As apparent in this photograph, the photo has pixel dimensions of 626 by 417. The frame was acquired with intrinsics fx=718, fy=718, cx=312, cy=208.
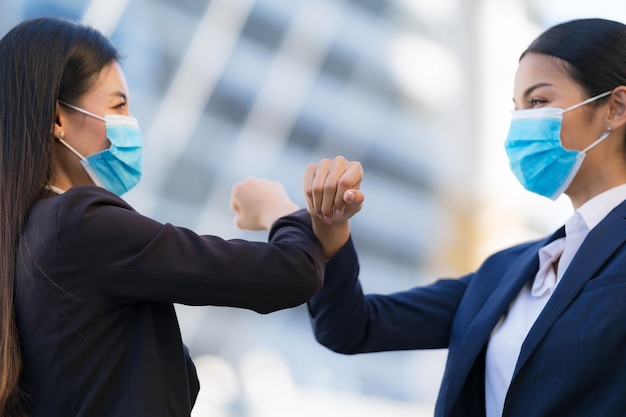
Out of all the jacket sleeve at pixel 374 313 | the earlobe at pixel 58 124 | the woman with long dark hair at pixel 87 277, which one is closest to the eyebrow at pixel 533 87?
the jacket sleeve at pixel 374 313

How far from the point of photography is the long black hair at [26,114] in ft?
4.02

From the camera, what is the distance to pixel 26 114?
1312 mm

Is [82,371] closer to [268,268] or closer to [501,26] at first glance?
[268,268]

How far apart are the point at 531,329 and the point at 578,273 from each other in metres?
0.15

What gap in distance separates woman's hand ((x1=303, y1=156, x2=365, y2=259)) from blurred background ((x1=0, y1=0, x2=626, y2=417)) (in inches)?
59.3

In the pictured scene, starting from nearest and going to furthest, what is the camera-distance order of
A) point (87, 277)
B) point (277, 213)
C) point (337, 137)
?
point (87, 277)
point (277, 213)
point (337, 137)

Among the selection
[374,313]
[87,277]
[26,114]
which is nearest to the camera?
[87,277]

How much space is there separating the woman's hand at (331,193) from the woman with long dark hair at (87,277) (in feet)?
0.24

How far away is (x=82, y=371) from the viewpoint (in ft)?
3.92

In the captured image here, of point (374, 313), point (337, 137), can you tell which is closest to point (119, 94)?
point (374, 313)

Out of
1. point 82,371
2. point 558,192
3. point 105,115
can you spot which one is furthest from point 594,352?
point 105,115

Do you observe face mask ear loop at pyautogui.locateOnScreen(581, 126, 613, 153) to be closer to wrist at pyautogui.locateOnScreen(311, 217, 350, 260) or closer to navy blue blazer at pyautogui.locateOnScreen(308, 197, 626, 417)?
navy blue blazer at pyautogui.locateOnScreen(308, 197, 626, 417)

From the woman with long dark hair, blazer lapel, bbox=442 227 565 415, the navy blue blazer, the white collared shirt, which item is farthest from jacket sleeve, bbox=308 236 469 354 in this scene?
the woman with long dark hair

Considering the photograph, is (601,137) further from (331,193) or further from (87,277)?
(87,277)
